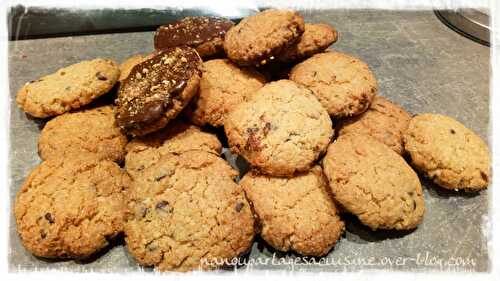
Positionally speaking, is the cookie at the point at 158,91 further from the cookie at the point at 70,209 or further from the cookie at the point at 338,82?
the cookie at the point at 338,82

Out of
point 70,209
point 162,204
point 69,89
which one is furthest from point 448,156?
point 69,89

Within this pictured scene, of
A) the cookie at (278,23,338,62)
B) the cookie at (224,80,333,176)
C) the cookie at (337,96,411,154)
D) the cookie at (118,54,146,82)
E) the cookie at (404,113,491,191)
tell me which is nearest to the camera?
the cookie at (224,80,333,176)

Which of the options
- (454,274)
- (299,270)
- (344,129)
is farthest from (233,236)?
(454,274)

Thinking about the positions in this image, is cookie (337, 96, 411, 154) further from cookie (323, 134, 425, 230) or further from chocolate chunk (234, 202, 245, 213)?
chocolate chunk (234, 202, 245, 213)

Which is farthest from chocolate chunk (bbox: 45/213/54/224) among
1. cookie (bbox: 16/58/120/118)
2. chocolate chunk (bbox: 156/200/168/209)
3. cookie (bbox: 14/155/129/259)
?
cookie (bbox: 16/58/120/118)

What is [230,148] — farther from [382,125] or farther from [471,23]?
[471,23]

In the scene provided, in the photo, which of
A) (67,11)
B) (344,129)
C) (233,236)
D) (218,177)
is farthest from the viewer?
(67,11)

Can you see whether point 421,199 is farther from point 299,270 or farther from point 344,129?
point 299,270
